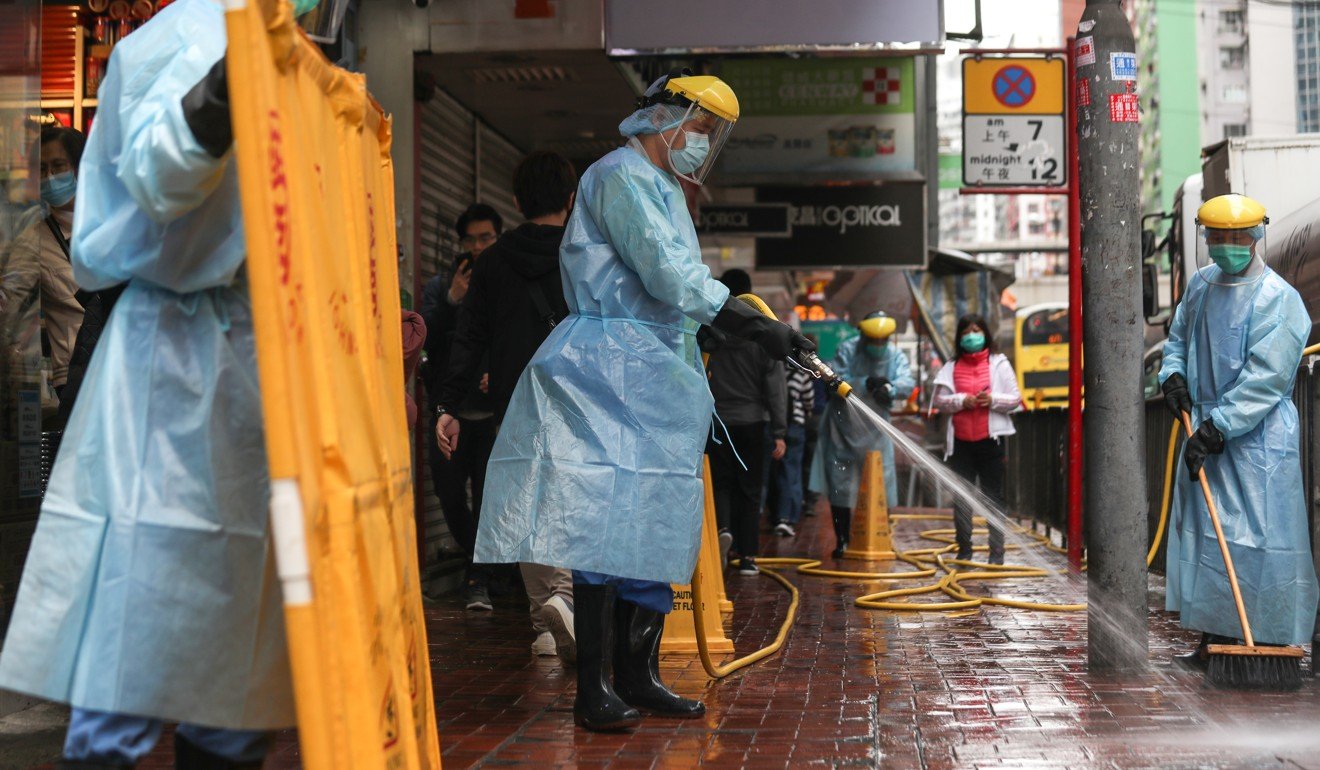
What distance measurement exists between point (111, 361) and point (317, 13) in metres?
2.54

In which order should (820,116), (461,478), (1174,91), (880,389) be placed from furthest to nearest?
1. (1174,91)
2. (820,116)
3. (880,389)
4. (461,478)

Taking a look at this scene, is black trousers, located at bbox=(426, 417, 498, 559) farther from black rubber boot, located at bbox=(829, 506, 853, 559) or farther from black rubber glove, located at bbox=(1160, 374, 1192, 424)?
black rubber boot, located at bbox=(829, 506, 853, 559)

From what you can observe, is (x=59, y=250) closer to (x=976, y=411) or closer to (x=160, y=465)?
(x=160, y=465)

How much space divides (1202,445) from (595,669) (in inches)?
117

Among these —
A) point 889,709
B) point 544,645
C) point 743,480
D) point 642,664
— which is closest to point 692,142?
point 642,664

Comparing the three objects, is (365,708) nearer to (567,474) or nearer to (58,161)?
(567,474)

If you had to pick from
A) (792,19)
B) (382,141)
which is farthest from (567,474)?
(792,19)

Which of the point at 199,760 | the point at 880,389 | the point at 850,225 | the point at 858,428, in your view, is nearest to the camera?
the point at 199,760

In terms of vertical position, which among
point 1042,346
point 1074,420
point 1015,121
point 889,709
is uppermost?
point 1015,121

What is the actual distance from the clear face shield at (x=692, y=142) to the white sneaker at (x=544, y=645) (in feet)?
7.83

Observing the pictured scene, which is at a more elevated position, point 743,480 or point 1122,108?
point 1122,108

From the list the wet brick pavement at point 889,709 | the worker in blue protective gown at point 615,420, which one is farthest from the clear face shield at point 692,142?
the wet brick pavement at point 889,709

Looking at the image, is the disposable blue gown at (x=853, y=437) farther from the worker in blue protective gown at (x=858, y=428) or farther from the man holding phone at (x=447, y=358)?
the man holding phone at (x=447, y=358)

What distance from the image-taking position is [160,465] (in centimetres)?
282
